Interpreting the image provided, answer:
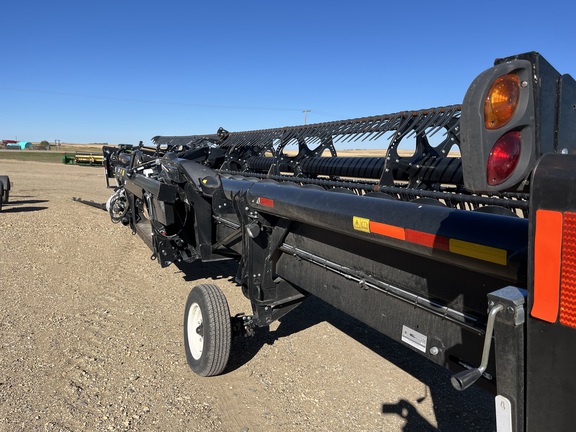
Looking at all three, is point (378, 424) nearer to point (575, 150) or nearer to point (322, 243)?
point (322, 243)

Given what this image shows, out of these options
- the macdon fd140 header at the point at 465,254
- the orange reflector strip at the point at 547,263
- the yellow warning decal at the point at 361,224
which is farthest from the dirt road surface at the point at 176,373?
the orange reflector strip at the point at 547,263

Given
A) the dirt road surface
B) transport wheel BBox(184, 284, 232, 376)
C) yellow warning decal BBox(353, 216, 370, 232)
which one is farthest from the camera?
transport wheel BBox(184, 284, 232, 376)

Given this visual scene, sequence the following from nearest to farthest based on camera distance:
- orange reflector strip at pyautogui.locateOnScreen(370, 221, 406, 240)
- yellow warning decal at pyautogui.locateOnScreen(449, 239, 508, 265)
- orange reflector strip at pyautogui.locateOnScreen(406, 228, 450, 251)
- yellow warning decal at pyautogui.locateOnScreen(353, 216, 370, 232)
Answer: yellow warning decal at pyautogui.locateOnScreen(449, 239, 508, 265)
orange reflector strip at pyautogui.locateOnScreen(406, 228, 450, 251)
orange reflector strip at pyautogui.locateOnScreen(370, 221, 406, 240)
yellow warning decal at pyautogui.locateOnScreen(353, 216, 370, 232)

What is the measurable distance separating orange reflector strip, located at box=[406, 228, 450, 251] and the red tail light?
451 mm

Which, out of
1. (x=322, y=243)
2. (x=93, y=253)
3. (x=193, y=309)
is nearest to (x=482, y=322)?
(x=322, y=243)

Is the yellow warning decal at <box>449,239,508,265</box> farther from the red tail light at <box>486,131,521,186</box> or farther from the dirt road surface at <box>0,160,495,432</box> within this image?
the dirt road surface at <box>0,160,495,432</box>

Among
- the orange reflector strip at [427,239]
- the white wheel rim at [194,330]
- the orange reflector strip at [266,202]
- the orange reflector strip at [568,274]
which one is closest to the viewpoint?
the orange reflector strip at [568,274]

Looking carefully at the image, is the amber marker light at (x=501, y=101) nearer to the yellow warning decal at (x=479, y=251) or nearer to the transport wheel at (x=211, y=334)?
the yellow warning decal at (x=479, y=251)

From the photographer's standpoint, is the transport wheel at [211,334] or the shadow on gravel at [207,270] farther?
the shadow on gravel at [207,270]

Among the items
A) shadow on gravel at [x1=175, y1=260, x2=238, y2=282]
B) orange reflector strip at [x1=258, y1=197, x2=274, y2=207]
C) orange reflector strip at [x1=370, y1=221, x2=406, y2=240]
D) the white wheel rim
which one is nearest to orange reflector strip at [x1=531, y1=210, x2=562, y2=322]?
orange reflector strip at [x1=370, y1=221, x2=406, y2=240]

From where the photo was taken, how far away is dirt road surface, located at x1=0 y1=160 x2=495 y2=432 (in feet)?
9.64

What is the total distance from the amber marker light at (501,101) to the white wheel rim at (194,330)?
118 inches

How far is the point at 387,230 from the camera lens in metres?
1.71

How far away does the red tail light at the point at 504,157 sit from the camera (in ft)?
3.43
